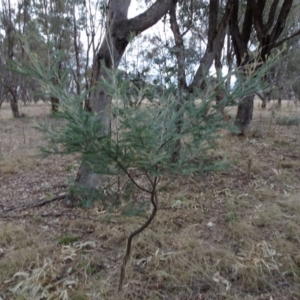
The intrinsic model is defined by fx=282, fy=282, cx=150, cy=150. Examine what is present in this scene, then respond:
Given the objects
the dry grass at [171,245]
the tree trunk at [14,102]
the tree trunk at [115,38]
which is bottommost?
the dry grass at [171,245]

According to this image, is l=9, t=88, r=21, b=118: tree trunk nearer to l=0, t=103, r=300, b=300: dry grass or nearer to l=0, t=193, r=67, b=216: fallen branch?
l=0, t=103, r=300, b=300: dry grass

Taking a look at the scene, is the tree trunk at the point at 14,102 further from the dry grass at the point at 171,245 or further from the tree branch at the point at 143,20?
the tree branch at the point at 143,20

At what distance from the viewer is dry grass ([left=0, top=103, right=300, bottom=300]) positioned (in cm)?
181

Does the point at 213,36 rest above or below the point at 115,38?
above

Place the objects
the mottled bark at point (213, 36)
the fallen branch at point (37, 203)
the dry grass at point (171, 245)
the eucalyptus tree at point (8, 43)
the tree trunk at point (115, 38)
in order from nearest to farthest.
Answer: the dry grass at point (171, 245)
the tree trunk at point (115, 38)
the fallen branch at point (37, 203)
the mottled bark at point (213, 36)
the eucalyptus tree at point (8, 43)

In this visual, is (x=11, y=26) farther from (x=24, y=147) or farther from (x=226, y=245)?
(x=226, y=245)

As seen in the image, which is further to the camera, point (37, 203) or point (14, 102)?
point (14, 102)

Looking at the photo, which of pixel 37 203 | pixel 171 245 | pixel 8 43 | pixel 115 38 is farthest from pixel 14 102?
pixel 171 245

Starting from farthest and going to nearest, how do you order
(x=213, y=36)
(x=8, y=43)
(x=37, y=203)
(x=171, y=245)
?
(x=8, y=43) → (x=213, y=36) → (x=37, y=203) → (x=171, y=245)

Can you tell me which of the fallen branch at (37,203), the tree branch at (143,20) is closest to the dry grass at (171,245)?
the fallen branch at (37,203)

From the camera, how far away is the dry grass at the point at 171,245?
1810mm

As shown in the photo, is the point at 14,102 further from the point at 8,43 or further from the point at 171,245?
the point at 171,245

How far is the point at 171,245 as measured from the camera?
2.21 metres

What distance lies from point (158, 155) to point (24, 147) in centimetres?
484
